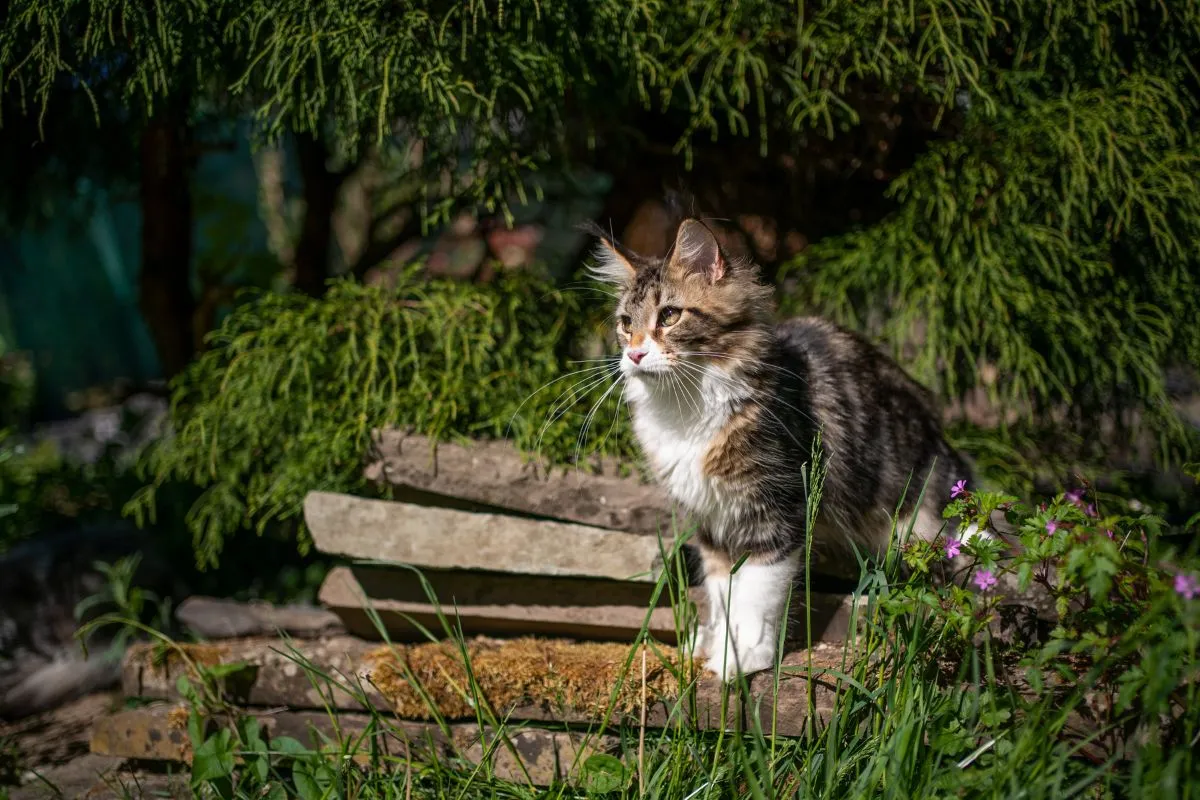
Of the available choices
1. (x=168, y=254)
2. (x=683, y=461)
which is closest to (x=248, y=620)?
(x=168, y=254)

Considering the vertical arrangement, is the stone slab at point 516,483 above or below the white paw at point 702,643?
above

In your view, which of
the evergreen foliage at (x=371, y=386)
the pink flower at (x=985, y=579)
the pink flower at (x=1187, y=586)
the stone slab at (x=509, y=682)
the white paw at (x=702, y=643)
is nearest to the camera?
the pink flower at (x=1187, y=586)

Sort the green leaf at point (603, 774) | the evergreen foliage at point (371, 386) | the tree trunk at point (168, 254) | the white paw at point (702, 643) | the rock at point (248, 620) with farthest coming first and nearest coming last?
the tree trunk at point (168, 254) < the rock at point (248, 620) < the evergreen foliage at point (371, 386) < the white paw at point (702, 643) < the green leaf at point (603, 774)

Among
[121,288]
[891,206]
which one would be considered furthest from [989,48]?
[121,288]

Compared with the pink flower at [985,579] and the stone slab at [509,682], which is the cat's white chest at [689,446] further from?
the pink flower at [985,579]

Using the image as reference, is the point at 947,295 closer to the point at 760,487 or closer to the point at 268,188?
the point at 760,487

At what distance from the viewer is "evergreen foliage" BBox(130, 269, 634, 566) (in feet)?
9.80

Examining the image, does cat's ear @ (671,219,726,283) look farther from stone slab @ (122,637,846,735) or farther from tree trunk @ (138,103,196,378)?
tree trunk @ (138,103,196,378)

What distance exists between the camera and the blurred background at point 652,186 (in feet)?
9.23

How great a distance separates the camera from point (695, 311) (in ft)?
7.91

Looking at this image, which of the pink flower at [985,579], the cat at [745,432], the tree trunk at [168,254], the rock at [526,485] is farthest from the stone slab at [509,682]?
the tree trunk at [168,254]

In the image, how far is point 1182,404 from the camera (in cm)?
367

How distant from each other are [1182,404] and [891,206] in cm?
145

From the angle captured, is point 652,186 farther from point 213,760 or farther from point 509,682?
A: point 213,760
